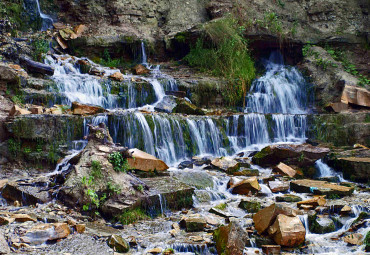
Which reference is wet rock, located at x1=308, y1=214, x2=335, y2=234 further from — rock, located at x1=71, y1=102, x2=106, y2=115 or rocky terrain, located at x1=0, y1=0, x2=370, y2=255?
rock, located at x1=71, y1=102, x2=106, y2=115

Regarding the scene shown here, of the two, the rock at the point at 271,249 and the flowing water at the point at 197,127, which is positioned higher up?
the flowing water at the point at 197,127

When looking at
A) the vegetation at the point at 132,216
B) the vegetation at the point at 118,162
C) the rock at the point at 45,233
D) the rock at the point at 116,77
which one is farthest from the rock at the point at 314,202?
the rock at the point at 116,77

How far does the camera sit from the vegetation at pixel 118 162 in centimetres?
555

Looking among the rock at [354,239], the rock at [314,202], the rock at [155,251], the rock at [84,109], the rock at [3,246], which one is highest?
the rock at [84,109]

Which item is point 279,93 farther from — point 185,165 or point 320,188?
Result: point 320,188

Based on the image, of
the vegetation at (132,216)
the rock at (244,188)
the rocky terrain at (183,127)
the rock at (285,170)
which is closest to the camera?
the rocky terrain at (183,127)

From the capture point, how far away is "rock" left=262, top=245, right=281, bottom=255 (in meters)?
4.08

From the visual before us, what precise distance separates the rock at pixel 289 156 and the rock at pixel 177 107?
2.38 m

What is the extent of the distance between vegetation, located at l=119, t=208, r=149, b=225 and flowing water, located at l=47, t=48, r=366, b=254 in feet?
0.49

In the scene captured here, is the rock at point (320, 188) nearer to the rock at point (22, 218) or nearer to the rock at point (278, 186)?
the rock at point (278, 186)

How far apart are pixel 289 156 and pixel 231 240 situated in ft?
15.4

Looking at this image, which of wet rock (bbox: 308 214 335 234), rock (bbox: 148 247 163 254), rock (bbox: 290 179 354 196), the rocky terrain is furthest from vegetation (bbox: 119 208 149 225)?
rock (bbox: 290 179 354 196)

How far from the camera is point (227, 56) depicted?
12.5 metres

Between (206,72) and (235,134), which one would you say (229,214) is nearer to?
(235,134)
